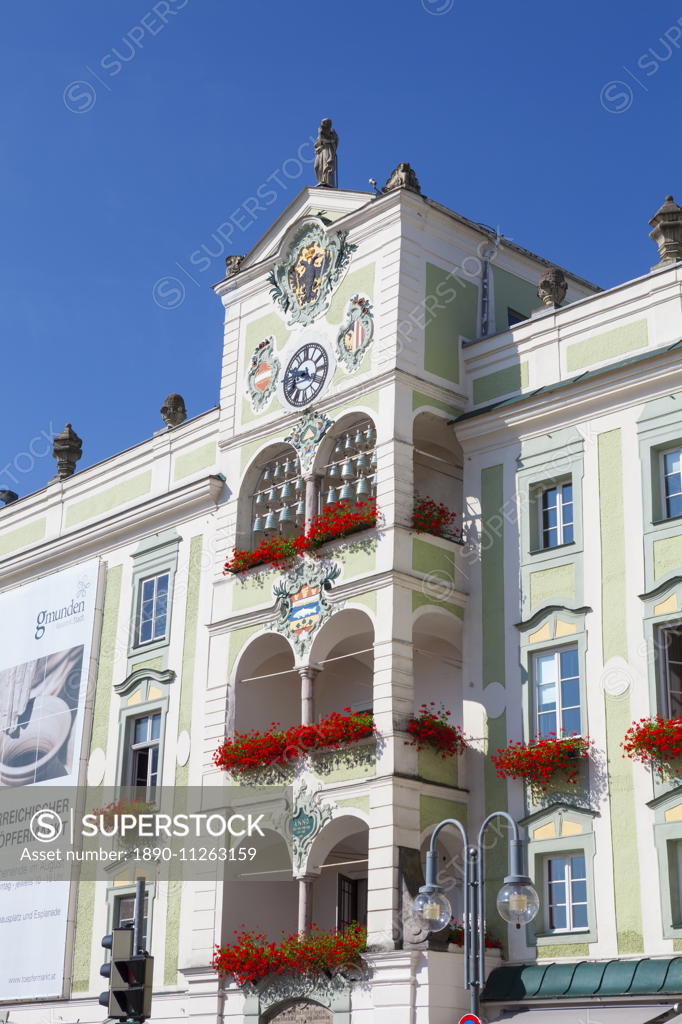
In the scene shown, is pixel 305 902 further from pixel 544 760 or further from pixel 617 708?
pixel 617 708

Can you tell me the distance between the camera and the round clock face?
90.5 ft

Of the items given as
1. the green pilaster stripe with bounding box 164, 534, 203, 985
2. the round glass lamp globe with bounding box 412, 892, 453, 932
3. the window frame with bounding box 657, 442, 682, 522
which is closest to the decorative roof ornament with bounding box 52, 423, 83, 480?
the green pilaster stripe with bounding box 164, 534, 203, 985

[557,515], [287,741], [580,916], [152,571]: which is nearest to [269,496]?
[152,571]

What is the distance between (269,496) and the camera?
93.2ft

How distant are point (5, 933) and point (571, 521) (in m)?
16.1

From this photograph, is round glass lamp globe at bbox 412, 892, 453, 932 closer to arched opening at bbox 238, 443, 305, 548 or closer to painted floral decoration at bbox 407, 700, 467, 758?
painted floral decoration at bbox 407, 700, 467, 758

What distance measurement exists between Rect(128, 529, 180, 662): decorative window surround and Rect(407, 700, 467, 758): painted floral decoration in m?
8.13

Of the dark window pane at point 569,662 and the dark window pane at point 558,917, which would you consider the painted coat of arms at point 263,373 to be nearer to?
the dark window pane at point 569,662

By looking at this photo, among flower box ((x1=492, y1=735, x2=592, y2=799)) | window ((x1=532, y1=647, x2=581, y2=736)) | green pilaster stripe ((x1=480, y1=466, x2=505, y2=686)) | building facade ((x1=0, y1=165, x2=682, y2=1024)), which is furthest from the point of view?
green pilaster stripe ((x1=480, y1=466, x2=505, y2=686))

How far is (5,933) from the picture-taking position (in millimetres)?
31531

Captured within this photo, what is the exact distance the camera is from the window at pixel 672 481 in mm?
22453

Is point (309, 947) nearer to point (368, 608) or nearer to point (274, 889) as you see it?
point (274, 889)

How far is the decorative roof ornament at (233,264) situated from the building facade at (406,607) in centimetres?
6

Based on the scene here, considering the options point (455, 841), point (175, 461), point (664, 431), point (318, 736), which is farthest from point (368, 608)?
point (175, 461)
